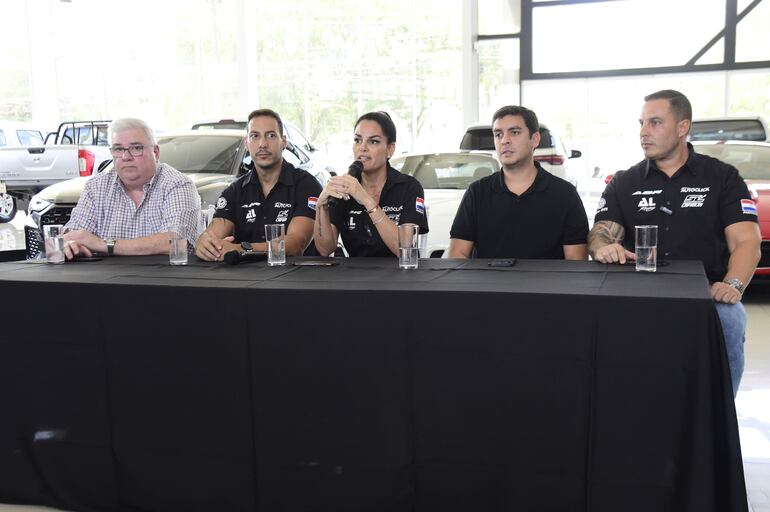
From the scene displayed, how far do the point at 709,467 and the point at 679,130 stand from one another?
1460 mm

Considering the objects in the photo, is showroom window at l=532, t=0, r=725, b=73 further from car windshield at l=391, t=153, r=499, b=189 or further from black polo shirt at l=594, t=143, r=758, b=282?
black polo shirt at l=594, t=143, r=758, b=282

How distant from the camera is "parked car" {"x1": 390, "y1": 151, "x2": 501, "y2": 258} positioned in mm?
5793

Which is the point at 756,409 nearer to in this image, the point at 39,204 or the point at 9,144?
the point at 39,204

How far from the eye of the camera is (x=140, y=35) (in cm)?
1736

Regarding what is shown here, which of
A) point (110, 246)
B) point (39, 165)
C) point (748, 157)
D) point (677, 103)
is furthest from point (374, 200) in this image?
point (39, 165)

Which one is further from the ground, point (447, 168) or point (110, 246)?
point (447, 168)

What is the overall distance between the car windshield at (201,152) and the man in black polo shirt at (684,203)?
13.4ft

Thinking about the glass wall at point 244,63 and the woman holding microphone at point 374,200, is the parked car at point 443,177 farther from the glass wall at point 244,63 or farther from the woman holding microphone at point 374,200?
the glass wall at point 244,63

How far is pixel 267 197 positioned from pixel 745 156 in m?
4.67

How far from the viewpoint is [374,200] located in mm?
3135

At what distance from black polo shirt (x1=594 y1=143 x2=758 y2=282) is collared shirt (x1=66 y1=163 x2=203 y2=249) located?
6.43ft

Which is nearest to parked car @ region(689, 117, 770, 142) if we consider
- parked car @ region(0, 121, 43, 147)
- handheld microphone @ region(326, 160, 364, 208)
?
handheld microphone @ region(326, 160, 364, 208)

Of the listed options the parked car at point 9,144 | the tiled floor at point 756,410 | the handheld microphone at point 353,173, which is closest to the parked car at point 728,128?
the tiled floor at point 756,410

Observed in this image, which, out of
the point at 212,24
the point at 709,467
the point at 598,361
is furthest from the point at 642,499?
the point at 212,24
